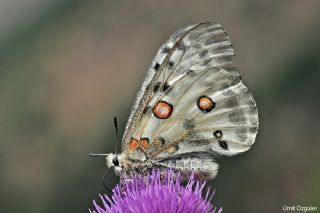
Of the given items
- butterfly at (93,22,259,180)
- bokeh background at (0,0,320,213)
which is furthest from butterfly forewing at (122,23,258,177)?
bokeh background at (0,0,320,213)

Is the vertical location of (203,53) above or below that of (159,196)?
above

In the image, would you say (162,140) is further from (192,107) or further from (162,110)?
(192,107)

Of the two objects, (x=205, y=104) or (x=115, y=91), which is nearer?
(x=205, y=104)

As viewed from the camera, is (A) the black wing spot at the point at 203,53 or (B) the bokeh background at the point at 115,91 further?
(B) the bokeh background at the point at 115,91

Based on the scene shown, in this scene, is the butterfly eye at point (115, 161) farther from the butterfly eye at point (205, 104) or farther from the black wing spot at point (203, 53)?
the black wing spot at point (203, 53)

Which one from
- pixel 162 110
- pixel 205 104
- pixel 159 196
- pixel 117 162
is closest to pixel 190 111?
pixel 205 104

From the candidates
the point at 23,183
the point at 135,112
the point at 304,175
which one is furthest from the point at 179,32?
the point at 23,183

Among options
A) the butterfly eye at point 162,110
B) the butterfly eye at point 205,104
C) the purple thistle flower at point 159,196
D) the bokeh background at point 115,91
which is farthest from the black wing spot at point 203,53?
the bokeh background at point 115,91

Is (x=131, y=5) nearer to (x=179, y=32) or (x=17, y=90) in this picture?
(x=17, y=90)
